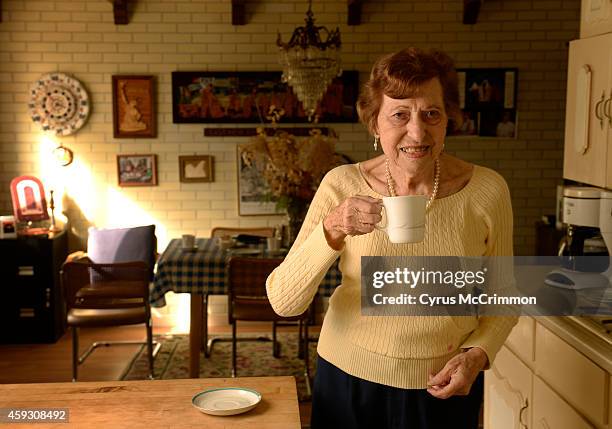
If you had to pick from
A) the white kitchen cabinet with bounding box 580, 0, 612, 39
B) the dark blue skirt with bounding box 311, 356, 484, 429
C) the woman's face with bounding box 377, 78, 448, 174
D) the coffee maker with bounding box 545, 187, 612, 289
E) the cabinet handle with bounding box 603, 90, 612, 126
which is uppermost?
the white kitchen cabinet with bounding box 580, 0, 612, 39

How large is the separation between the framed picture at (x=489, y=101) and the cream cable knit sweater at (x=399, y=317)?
4276mm

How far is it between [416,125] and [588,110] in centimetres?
137

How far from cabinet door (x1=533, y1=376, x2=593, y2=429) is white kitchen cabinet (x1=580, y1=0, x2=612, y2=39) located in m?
1.25

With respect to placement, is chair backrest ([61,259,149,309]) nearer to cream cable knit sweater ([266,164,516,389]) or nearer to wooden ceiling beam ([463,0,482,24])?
cream cable knit sweater ([266,164,516,389])

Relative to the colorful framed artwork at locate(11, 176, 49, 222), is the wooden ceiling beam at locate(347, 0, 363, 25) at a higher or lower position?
higher

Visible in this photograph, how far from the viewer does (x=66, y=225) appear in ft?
19.6

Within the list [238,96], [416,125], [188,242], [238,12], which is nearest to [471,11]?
[238,12]

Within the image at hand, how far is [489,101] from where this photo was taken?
5.95 m

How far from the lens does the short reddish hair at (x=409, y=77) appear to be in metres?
1.64

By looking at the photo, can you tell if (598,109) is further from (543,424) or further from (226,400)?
(226,400)

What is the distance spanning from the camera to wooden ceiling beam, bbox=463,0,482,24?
5688mm

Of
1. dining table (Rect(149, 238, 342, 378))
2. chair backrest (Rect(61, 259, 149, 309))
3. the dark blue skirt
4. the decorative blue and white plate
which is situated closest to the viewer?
the dark blue skirt

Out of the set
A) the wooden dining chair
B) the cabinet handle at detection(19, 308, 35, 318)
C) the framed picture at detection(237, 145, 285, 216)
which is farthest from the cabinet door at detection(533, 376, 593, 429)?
the cabinet handle at detection(19, 308, 35, 318)

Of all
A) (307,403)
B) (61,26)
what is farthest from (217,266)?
(61,26)
